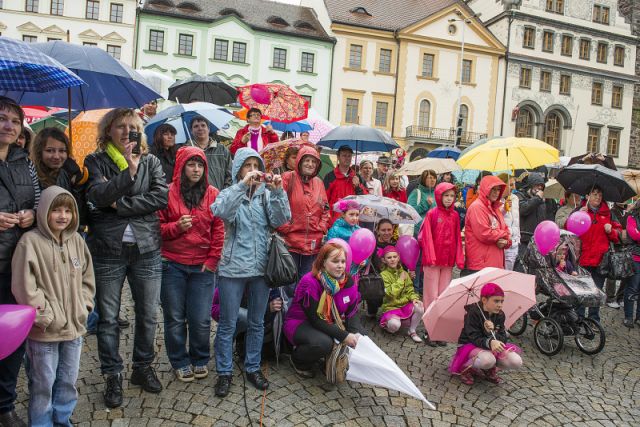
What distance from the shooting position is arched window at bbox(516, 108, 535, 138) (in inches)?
1429

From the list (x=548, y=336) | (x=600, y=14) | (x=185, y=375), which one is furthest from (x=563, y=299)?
(x=600, y=14)

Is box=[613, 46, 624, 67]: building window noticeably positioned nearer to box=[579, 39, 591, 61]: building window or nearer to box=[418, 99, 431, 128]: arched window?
box=[579, 39, 591, 61]: building window

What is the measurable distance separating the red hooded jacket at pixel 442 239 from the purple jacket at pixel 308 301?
1.67 meters

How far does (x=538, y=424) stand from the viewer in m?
3.95

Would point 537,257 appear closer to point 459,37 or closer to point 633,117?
point 459,37

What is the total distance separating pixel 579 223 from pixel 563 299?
1.34 m

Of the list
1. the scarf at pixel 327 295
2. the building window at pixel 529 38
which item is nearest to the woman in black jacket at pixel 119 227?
the scarf at pixel 327 295

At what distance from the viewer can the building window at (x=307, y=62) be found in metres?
31.8

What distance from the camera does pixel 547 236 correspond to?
19.2 ft

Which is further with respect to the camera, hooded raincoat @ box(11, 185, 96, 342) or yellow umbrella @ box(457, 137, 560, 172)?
yellow umbrella @ box(457, 137, 560, 172)

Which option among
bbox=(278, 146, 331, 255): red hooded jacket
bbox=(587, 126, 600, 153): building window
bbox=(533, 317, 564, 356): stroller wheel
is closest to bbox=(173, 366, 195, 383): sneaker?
bbox=(278, 146, 331, 255): red hooded jacket

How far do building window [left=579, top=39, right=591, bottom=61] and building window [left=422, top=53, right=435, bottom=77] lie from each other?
40.8 feet

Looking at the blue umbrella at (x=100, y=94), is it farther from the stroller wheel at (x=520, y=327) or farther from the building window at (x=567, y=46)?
the building window at (x=567, y=46)

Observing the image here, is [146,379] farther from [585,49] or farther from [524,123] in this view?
[585,49]
